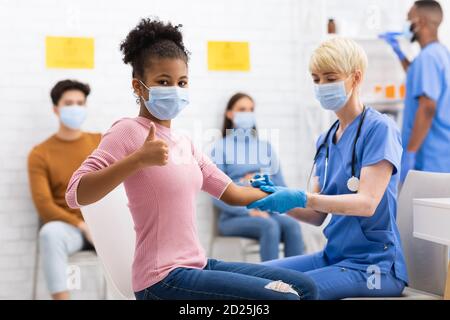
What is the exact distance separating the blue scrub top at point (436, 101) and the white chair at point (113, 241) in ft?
5.96

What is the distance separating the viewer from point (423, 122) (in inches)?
125

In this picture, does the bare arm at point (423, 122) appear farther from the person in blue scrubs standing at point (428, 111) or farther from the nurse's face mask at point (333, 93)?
the nurse's face mask at point (333, 93)

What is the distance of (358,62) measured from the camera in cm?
179

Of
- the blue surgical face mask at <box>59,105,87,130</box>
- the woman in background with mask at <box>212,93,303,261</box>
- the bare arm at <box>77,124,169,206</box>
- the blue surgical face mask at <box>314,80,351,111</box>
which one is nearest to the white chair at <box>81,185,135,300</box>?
the bare arm at <box>77,124,169,206</box>

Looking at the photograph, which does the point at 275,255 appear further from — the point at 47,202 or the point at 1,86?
the point at 1,86

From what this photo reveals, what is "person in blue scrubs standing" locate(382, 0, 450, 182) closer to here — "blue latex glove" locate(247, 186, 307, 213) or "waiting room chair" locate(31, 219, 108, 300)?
"waiting room chair" locate(31, 219, 108, 300)

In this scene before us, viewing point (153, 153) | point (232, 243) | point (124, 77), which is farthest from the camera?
point (232, 243)

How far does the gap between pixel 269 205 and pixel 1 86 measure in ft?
7.00

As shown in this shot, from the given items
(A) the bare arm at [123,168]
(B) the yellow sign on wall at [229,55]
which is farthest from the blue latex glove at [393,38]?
(A) the bare arm at [123,168]

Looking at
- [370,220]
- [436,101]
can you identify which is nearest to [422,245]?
[370,220]

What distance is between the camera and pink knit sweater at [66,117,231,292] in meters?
1.42

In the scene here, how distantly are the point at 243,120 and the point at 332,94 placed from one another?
67.3 inches

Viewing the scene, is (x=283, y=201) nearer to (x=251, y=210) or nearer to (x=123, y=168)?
(x=123, y=168)
